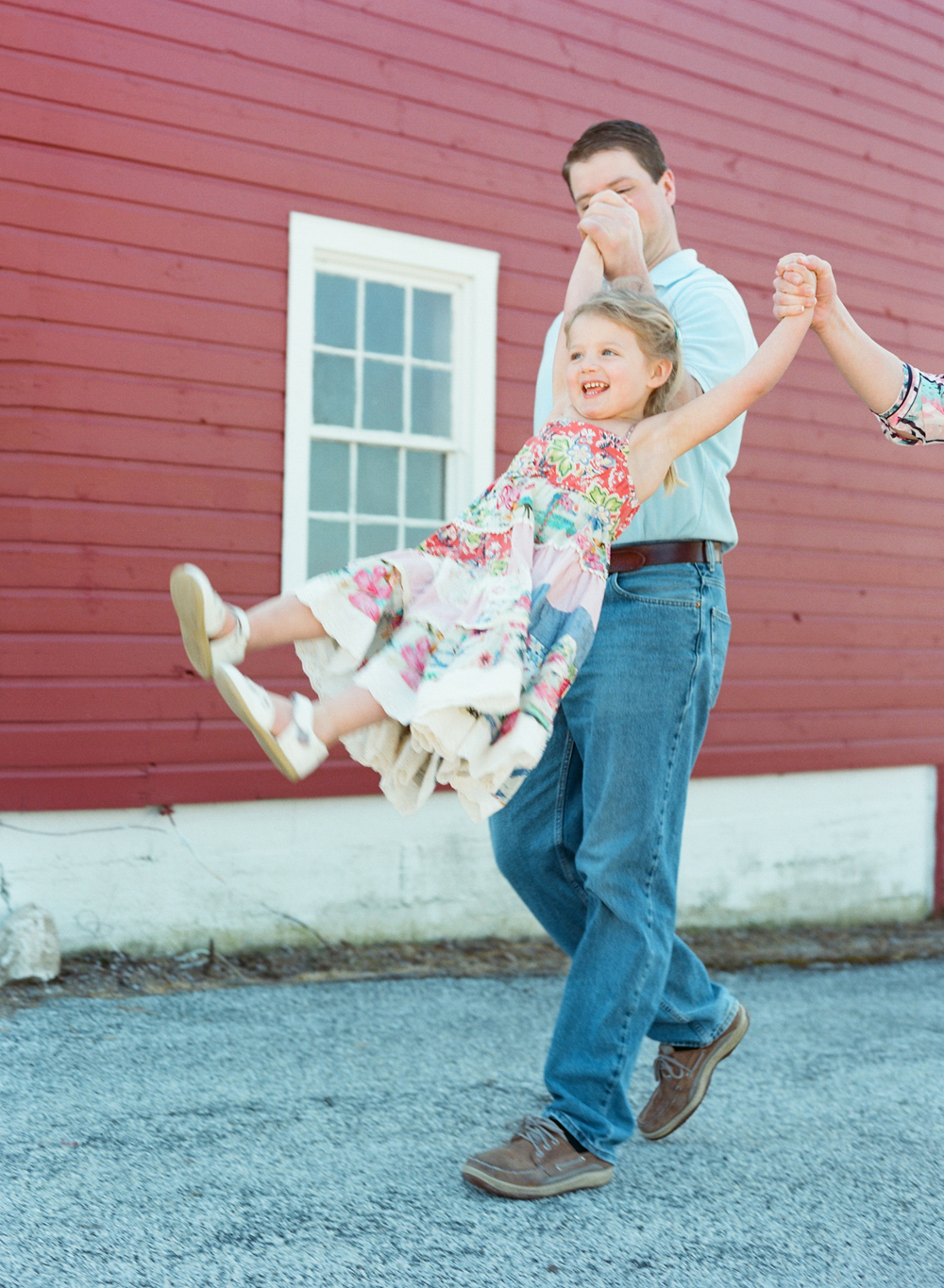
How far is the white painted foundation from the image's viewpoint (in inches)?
167

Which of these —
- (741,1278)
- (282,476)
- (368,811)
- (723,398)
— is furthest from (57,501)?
(741,1278)

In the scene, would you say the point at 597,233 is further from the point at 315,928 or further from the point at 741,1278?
the point at 315,928

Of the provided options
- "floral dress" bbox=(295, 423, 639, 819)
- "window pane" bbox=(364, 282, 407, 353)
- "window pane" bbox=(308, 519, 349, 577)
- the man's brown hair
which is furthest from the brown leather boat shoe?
"window pane" bbox=(364, 282, 407, 353)

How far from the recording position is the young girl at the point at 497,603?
199 centimetres

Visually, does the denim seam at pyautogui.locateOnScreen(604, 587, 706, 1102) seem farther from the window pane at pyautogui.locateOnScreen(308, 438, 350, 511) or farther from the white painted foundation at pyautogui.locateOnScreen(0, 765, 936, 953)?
the window pane at pyautogui.locateOnScreen(308, 438, 350, 511)

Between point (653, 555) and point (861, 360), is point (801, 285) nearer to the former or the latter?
point (861, 360)

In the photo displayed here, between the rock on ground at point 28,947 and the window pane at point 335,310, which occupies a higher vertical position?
the window pane at point 335,310

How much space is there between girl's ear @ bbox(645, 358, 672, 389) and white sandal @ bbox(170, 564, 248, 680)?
3.14 feet

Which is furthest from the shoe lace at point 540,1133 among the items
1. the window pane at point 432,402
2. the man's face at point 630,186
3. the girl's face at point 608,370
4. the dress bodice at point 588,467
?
the window pane at point 432,402

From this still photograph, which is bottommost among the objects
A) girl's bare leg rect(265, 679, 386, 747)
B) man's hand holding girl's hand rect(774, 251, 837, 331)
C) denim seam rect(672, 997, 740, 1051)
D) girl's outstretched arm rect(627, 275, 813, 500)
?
denim seam rect(672, 997, 740, 1051)

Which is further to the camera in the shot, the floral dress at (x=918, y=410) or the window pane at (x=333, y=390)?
the window pane at (x=333, y=390)

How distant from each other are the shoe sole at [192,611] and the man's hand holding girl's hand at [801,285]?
1255 mm

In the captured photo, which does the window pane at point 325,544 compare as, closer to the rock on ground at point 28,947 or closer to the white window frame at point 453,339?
the white window frame at point 453,339

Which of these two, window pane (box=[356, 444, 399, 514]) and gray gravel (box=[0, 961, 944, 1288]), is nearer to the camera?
gray gravel (box=[0, 961, 944, 1288])
